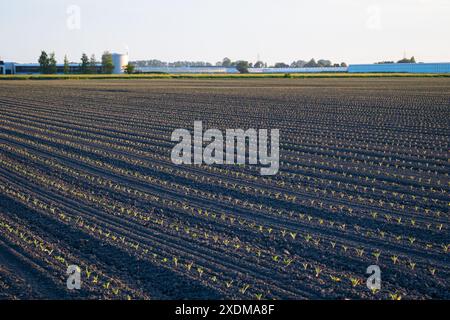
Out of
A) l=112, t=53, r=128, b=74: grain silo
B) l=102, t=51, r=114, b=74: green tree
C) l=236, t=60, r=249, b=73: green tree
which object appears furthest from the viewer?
l=236, t=60, r=249, b=73: green tree

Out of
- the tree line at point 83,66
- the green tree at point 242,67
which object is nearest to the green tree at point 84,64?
the tree line at point 83,66


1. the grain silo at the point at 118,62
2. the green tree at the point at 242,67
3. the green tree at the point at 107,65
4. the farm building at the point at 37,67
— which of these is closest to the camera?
the farm building at the point at 37,67

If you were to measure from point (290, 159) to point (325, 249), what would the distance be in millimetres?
6358

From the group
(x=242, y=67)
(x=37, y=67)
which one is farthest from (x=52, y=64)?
(x=242, y=67)

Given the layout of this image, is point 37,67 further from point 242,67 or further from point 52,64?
point 242,67

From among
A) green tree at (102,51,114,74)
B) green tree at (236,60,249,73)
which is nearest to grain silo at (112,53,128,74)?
green tree at (102,51,114,74)

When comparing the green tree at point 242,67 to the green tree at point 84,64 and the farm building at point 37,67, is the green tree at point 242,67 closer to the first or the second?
the farm building at point 37,67

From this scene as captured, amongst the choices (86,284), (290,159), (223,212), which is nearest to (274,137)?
(290,159)

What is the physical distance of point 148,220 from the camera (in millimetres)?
8562

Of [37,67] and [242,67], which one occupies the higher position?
[242,67]

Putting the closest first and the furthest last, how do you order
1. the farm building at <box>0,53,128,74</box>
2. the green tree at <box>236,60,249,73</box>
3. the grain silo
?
the farm building at <box>0,53,128,74</box>
the grain silo
the green tree at <box>236,60,249,73</box>

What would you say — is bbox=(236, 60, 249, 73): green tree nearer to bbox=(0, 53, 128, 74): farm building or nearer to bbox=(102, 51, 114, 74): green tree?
bbox=(0, 53, 128, 74): farm building
